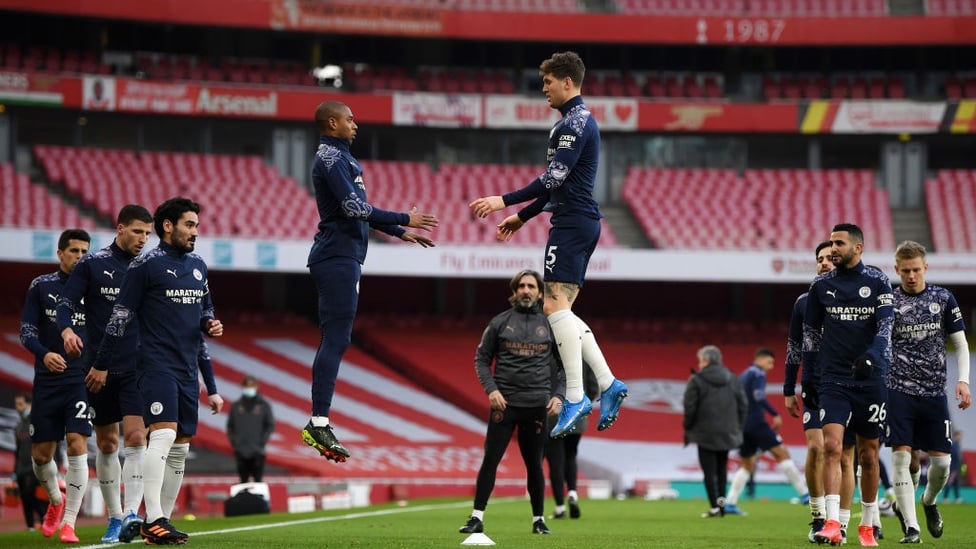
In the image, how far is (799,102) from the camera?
37.4m

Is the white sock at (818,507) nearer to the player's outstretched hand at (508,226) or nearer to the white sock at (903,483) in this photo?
the white sock at (903,483)

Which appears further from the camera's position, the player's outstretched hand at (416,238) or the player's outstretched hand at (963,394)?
the player's outstretched hand at (963,394)

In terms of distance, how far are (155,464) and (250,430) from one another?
37.1ft

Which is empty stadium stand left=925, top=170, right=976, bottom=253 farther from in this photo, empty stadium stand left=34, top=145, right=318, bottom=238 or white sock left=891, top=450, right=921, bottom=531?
white sock left=891, top=450, right=921, bottom=531

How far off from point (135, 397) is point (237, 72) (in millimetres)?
27789

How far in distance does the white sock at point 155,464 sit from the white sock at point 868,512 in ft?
18.6

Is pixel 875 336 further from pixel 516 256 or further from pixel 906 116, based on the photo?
pixel 906 116

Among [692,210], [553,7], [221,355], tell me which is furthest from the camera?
[553,7]

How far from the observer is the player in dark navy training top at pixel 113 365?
10.7 meters

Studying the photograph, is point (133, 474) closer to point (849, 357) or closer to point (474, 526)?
point (474, 526)

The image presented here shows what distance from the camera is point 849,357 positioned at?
35.1 ft

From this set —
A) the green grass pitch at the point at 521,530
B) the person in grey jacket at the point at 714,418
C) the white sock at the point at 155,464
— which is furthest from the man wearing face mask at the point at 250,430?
the white sock at the point at 155,464

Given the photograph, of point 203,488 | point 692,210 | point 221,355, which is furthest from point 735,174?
point 203,488

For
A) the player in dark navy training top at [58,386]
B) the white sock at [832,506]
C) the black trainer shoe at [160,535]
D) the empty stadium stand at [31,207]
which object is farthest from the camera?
the empty stadium stand at [31,207]
